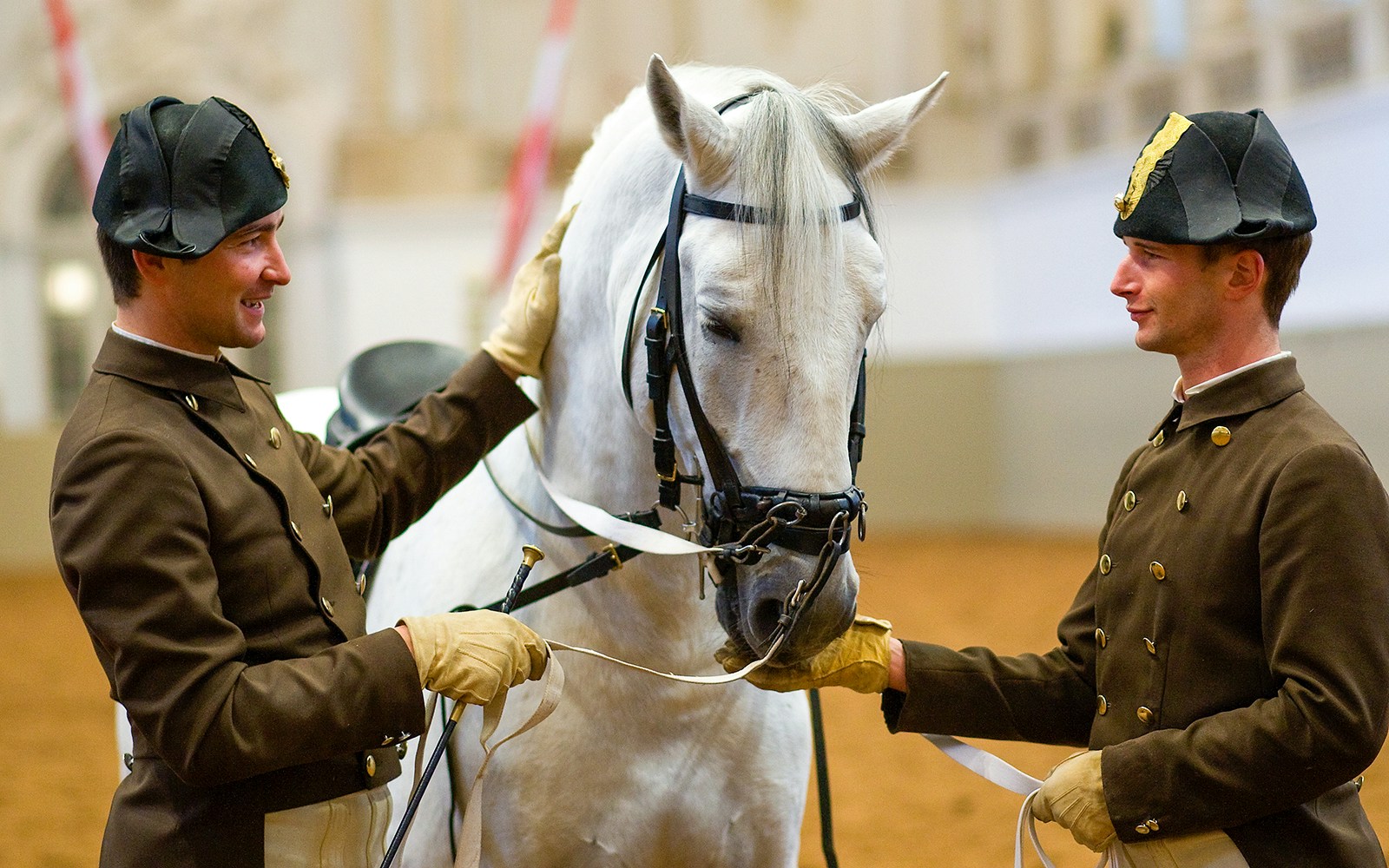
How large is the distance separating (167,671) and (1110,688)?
1150 mm

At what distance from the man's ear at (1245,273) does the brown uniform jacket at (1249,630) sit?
0.31ft

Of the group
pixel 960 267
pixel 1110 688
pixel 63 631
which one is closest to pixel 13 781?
pixel 63 631

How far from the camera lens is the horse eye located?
5.14 ft

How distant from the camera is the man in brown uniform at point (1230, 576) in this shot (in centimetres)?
136

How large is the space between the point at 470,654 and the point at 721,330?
1.67ft

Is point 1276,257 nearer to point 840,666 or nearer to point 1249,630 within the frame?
point 1249,630

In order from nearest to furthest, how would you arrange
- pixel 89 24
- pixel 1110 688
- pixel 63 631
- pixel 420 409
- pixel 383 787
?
pixel 1110 688 < pixel 383 787 < pixel 420 409 < pixel 63 631 < pixel 89 24

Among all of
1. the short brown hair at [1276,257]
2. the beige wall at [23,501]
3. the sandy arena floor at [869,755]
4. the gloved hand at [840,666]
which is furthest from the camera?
the beige wall at [23,501]

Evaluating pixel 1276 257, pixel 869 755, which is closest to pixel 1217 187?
pixel 1276 257

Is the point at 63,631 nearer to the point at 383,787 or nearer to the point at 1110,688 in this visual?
the point at 383,787

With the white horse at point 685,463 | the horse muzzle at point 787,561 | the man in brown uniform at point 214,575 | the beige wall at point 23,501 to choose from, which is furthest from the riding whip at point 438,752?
the beige wall at point 23,501

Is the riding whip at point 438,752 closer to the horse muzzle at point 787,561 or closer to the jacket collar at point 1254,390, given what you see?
the horse muzzle at point 787,561

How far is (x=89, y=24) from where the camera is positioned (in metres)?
13.3

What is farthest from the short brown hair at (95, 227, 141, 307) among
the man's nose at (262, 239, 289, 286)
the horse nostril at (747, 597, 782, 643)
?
the horse nostril at (747, 597, 782, 643)
